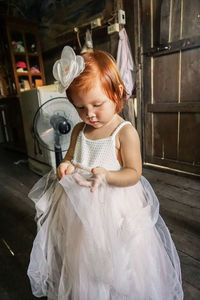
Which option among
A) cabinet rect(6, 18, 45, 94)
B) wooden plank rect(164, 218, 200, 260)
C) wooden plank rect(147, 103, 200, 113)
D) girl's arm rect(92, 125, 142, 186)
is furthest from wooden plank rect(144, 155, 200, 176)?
cabinet rect(6, 18, 45, 94)

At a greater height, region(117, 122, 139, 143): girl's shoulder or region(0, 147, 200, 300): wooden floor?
region(117, 122, 139, 143): girl's shoulder

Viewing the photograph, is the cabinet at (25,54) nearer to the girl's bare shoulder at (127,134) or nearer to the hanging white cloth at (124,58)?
the hanging white cloth at (124,58)

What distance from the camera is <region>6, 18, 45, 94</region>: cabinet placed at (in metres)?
2.73

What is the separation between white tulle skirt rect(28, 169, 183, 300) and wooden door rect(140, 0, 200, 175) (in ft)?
4.26

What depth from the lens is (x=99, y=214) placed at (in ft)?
1.96

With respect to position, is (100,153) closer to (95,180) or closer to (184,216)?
(95,180)

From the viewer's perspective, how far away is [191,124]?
1830 mm

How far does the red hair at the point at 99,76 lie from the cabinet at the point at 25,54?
2619mm

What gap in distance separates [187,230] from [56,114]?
4.36 ft

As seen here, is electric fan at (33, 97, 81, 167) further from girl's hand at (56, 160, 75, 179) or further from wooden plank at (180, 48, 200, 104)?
wooden plank at (180, 48, 200, 104)

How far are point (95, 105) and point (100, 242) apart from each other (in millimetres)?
452

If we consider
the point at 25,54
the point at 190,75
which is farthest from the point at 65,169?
the point at 25,54

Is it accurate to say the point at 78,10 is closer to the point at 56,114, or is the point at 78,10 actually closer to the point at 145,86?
the point at 145,86

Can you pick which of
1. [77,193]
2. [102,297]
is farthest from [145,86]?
[102,297]
